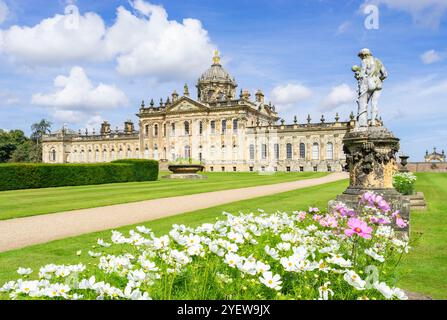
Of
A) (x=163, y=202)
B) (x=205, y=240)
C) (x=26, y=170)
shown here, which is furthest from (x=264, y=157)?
(x=205, y=240)

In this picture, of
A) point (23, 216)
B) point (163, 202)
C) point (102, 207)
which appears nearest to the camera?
point (23, 216)

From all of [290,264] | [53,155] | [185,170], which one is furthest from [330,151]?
[290,264]

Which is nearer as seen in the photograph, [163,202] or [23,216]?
[23,216]

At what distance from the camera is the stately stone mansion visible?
2516 inches

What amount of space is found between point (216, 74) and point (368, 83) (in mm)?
67232

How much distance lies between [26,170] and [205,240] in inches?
1083

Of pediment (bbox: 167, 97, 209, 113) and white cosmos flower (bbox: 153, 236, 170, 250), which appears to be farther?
pediment (bbox: 167, 97, 209, 113)

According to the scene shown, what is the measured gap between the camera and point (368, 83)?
11.5 m

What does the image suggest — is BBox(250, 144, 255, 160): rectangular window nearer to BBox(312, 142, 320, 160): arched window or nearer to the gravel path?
BBox(312, 142, 320, 160): arched window

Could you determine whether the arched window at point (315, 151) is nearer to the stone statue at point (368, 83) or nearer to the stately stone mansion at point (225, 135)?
the stately stone mansion at point (225, 135)

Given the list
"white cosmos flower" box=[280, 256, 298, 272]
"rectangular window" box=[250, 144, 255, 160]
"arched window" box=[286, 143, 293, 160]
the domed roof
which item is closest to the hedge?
"white cosmos flower" box=[280, 256, 298, 272]

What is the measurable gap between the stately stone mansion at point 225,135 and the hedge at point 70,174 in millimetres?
28938
